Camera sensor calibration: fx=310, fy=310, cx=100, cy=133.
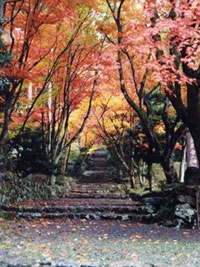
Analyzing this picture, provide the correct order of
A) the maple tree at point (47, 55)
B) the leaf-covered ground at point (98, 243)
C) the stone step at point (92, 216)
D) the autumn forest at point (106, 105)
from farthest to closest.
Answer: the maple tree at point (47, 55) → the stone step at point (92, 216) → the autumn forest at point (106, 105) → the leaf-covered ground at point (98, 243)

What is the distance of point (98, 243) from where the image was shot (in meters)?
5.29

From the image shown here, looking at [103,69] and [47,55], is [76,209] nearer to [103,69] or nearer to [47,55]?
[103,69]

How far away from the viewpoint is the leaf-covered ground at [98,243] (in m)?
4.32

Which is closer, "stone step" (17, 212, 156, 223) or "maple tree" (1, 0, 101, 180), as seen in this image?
"stone step" (17, 212, 156, 223)

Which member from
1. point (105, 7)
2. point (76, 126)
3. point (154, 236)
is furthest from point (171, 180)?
point (76, 126)

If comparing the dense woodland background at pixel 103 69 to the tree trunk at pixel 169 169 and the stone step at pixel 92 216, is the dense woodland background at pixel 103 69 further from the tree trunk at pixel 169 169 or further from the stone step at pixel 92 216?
the stone step at pixel 92 216

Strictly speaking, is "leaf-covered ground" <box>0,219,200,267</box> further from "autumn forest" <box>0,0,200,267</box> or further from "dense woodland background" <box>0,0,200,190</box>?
"dense woodland background" <box>0,0,200,190</box>

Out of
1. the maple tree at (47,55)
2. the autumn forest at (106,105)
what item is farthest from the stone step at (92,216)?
the maple tree at (47,55)

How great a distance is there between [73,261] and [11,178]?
20.8 ft

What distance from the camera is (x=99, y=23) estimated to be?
35.1 ft

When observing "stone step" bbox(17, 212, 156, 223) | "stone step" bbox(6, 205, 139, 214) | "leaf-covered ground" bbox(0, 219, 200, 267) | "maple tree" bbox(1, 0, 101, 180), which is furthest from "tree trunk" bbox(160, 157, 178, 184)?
"maple tree" bbox(1, 0, 101, 180)

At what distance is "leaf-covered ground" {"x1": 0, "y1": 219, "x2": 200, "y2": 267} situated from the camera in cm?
432

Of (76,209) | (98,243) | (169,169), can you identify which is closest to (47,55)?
(76,209)

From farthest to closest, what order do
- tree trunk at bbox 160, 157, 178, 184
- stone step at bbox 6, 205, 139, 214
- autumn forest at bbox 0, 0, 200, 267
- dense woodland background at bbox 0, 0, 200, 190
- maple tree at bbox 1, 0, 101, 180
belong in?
maple tree at bbox 1, 0, 101, 180 < stone step at bbox 6, 205, 139, 214 < tree trunk at bbox 160, 157, 178, 184 < dense woodland background at bbox 0, 0, 200, 190 < autumn forest at bbox 0, 0, 200, 267
